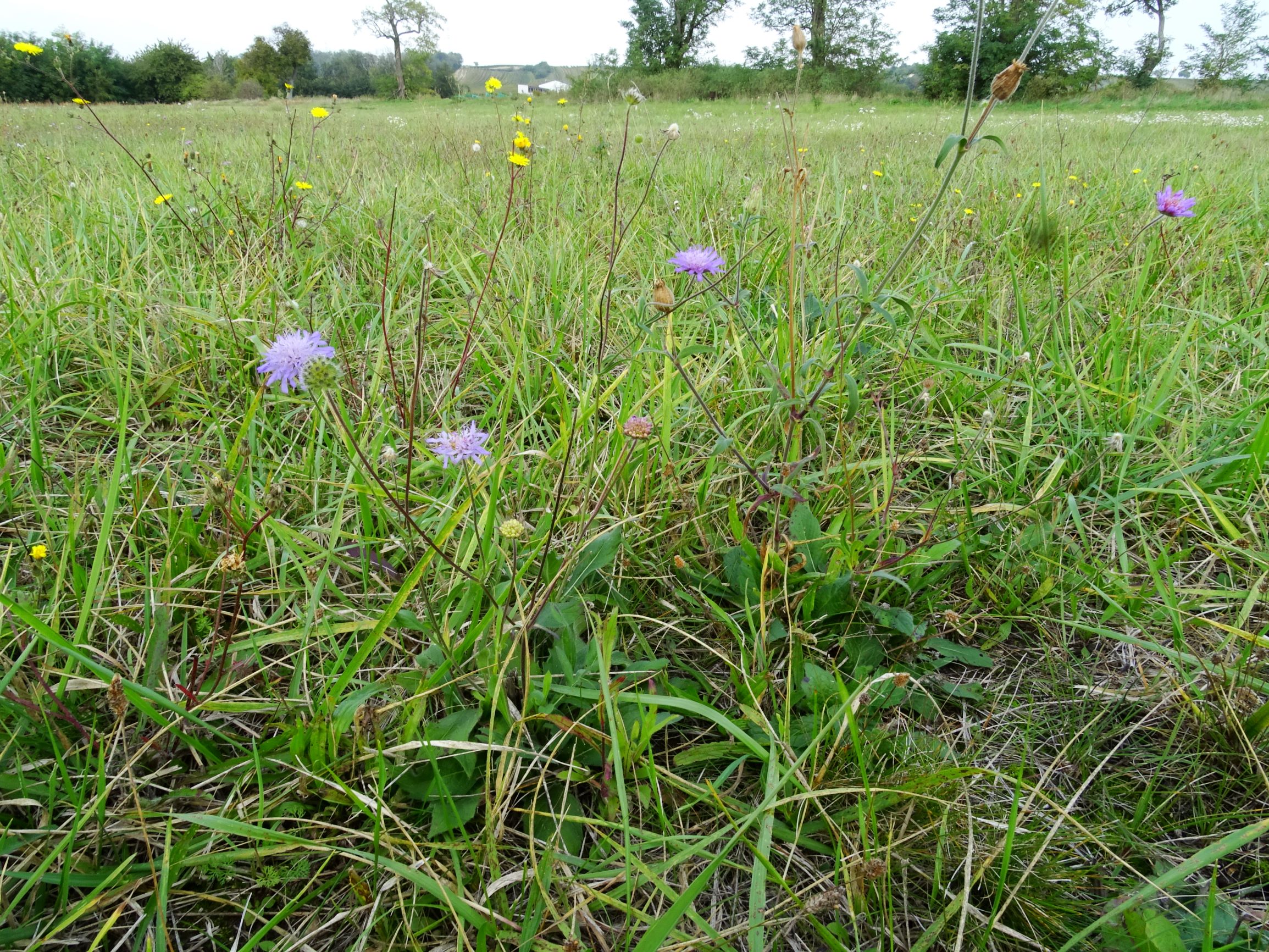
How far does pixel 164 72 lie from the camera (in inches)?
1179

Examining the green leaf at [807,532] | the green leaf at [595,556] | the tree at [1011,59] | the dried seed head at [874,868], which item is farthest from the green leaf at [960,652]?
the tree at [1011,59]

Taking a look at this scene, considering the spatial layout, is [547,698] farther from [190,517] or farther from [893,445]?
[893,445]

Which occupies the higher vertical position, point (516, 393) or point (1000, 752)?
point (516, 393)

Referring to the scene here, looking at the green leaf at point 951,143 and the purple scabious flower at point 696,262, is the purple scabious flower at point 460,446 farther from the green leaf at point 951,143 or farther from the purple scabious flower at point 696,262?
the green leaf at point 951,143

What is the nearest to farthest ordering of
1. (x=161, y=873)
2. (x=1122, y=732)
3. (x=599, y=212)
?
1. (x=161, y=873)
2. (x=1122, y=732)
3. (x=599, y=212)

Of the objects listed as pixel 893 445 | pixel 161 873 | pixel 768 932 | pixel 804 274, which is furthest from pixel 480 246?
pixel 768 932

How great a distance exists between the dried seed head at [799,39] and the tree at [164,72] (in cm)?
3623

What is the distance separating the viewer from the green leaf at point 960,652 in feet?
3.19

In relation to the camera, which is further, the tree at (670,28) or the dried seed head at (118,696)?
the tree at (670,28)

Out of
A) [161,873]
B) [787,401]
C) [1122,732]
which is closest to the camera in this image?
[161,873]

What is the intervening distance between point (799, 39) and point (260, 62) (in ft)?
158

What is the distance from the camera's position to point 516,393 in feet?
4.50

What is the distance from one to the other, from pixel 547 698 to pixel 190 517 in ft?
2.34

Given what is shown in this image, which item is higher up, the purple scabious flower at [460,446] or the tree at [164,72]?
the tree at [164,72]
